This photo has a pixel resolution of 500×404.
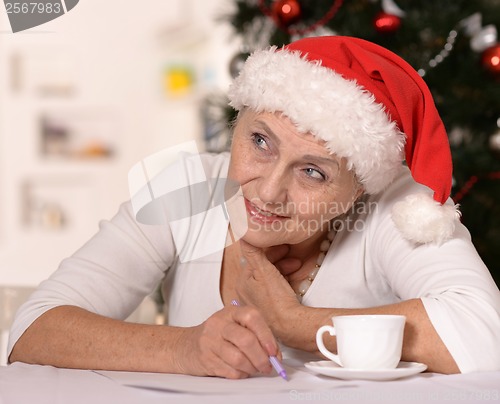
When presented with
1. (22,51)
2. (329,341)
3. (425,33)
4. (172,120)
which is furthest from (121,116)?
(329,341)

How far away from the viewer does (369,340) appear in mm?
955

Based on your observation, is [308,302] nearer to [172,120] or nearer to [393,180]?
[393,180]

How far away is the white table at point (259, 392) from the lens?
83cm

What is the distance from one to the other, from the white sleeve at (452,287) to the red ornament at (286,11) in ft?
2.44

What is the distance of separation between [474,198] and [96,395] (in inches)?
56.6

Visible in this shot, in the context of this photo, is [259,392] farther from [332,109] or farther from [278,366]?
[332,109]

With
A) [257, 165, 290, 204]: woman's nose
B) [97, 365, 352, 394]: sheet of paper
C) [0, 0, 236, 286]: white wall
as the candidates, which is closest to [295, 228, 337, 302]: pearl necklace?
[257, 165, 290, 204]: woman's nose

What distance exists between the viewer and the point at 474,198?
2.00m

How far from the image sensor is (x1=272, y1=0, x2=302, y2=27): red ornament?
1.92m

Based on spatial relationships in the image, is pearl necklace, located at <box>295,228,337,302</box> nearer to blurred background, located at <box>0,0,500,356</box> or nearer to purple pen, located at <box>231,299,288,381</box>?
purple pen, located at <box>231,299,288,381</box>

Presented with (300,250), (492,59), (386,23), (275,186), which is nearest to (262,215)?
(275,186)

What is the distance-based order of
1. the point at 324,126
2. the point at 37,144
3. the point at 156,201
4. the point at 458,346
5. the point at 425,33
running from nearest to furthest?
the point at 458,346 < the point at 324,126 < the point at 156,201 < the point at 425,33 < the point at 37,144

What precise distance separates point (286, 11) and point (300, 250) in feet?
2.53

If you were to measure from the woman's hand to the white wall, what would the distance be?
11.5 ft
